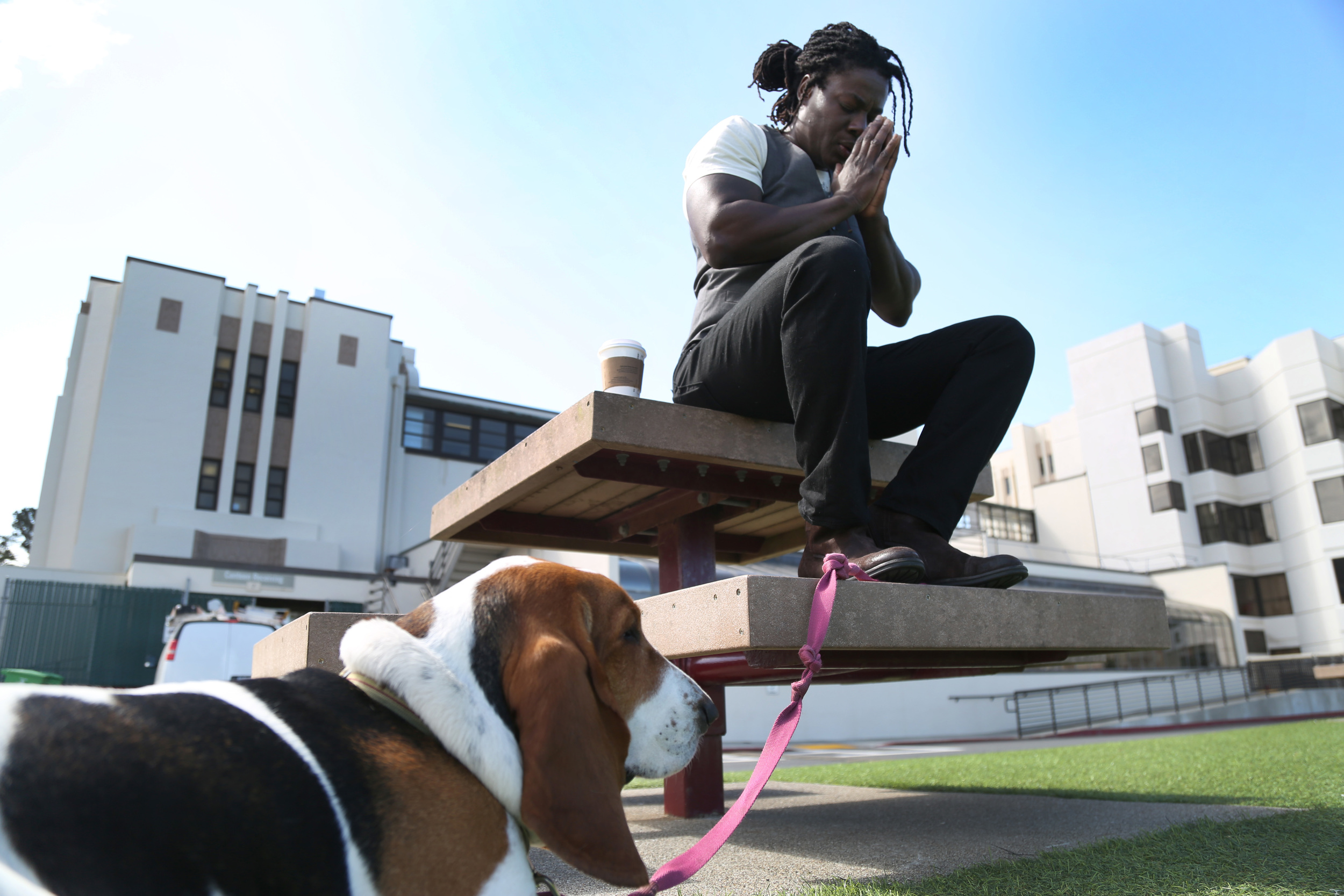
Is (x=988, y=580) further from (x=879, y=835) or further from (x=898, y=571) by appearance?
(x=879, y=835)

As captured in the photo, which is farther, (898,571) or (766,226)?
(766,226)

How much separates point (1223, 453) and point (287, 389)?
1828 inches

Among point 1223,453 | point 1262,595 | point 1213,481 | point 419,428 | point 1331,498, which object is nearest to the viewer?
point 419,428

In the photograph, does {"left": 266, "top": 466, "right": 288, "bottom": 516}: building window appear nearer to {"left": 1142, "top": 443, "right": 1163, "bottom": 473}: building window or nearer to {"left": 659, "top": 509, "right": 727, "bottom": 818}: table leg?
{"left": 659, "top": 509, "right": 727, "bottom": 818}: table leg

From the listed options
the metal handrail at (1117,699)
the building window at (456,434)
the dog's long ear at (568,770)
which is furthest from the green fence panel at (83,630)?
the dog's long ear at (568,770)

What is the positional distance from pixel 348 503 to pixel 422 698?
101 feet

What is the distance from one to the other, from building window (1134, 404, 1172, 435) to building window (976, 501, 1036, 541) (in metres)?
8.16

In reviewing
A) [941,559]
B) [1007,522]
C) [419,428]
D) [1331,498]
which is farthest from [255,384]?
[1331,498]

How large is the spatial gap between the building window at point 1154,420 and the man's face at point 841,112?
4740cm

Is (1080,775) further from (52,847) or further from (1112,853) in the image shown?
(52,847)

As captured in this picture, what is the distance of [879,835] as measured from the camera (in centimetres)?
323

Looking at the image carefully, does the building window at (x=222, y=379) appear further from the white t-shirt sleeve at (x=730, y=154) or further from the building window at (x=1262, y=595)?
the building window at (x=1262, y=595)

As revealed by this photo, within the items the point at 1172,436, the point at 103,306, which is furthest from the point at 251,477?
the point at 1172,436

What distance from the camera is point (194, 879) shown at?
1.02 metres
